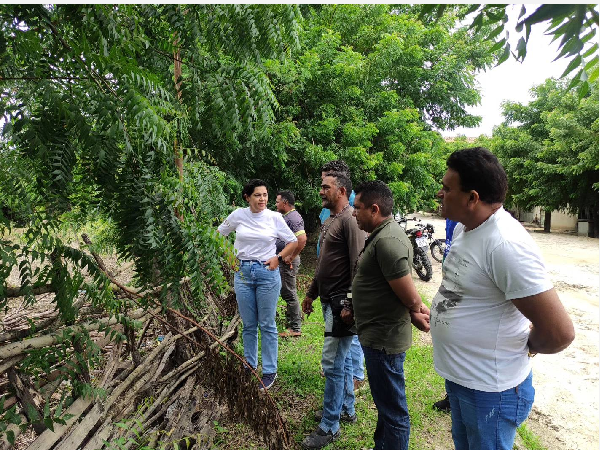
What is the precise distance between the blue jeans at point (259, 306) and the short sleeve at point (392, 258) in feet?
5.64

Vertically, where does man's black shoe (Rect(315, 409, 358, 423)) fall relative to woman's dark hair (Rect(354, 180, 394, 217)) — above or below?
below

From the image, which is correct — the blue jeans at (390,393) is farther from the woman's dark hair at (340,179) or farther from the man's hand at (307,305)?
the woman's dark hair at (340,179)

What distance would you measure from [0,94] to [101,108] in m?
0.34

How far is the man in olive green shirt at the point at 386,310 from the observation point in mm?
2408

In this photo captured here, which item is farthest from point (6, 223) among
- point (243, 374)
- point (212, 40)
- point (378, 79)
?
point (378, 79)

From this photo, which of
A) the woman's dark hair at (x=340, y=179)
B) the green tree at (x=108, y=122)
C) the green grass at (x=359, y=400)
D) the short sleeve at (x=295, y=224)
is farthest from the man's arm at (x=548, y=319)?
the short sleeve at (x=295, y=224)

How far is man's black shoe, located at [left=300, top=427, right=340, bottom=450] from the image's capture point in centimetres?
305

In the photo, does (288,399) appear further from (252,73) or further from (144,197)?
(252,73)

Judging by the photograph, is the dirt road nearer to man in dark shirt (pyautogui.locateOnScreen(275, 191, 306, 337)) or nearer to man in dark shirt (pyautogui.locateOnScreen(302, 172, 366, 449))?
man in dark shirt (pyautogui.locateOnScreen(302, 172, 366, 449))

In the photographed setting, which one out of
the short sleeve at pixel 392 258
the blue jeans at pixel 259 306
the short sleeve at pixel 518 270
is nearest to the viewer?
the short sleeve at pixel 518 270

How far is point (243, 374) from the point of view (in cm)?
291

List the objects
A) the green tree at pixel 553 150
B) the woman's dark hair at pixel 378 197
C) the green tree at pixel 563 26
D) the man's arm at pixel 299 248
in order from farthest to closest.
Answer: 1. the green tree at pixel 553 150
2. the man's arm at pixel 299 248
3. the woman's dark hair at pixel 378 197
4. the green tree at pixel 563 26

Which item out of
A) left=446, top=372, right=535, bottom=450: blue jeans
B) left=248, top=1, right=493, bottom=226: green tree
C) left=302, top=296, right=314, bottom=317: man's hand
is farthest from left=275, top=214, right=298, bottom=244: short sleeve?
left=248, top=1, right=493, bottom=226: green tree

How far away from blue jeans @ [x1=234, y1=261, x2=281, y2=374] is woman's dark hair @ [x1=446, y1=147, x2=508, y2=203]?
245 centimetres
